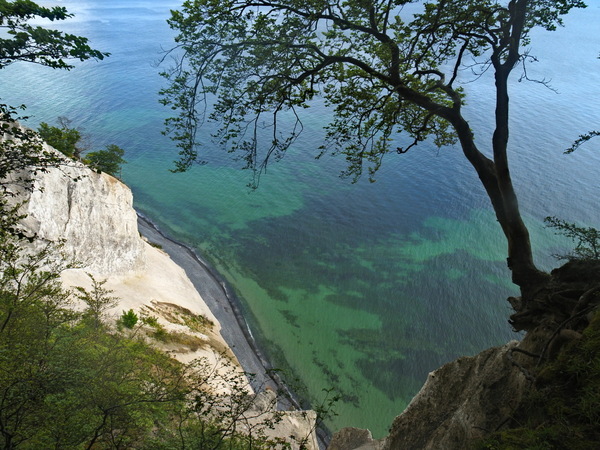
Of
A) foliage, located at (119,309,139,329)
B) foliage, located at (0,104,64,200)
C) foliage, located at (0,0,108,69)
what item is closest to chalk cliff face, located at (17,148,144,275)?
A: foliage, located at (119,309,139,329)

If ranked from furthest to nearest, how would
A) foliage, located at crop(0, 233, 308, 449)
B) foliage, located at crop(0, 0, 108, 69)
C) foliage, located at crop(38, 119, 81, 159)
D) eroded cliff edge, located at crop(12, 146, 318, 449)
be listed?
foliage, located at crop(38, 119, 81, 159) → eroded cliff edge, located at crop(12, 146, 318, 449) → foliage, located at crop(0, 233, 308, 449) → foliage, located at crop(0, 0, 108, 69)

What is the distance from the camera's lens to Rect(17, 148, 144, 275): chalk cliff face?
16031 millimetres

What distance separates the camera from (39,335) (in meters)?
8.48

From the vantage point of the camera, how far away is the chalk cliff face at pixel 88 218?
1603cm

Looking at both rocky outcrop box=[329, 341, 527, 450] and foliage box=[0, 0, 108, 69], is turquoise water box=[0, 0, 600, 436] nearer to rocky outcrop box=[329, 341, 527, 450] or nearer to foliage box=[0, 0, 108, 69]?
rocky outcrop box=[329, 341, 527, 450]

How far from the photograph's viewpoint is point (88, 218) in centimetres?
1825

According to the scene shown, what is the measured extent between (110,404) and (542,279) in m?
9.38

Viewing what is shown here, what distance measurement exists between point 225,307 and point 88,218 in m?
9.73

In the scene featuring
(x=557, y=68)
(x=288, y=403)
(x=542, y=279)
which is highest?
(x=557, y=68)

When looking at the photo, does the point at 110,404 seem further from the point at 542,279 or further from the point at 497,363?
the point at 542,279

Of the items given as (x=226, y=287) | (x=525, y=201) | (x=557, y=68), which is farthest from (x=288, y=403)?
(x=557, y=68)

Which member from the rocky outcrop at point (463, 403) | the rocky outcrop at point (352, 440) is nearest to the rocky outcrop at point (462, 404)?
the rocky outcrop at point (463, 403)

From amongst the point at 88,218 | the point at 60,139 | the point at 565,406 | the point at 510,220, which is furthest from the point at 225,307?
the point at 565,406

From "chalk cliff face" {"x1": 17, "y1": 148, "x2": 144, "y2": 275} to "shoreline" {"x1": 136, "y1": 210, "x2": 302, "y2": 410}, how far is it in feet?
16.9
